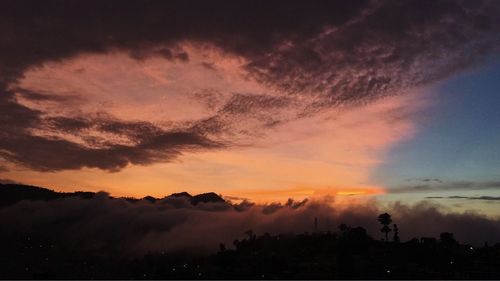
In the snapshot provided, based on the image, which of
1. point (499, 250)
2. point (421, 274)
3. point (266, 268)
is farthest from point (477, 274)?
point (499, 250)

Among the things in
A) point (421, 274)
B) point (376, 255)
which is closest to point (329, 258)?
point (376, 255)

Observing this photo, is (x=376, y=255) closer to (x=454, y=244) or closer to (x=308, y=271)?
(x=308, y=271)

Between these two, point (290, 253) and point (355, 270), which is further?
point (290, 253)

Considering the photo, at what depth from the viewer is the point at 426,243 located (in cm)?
18462

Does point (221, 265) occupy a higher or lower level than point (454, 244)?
lower

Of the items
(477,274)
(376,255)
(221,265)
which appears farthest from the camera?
(221,265)

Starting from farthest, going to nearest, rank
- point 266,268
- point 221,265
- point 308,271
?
point 221,265
point 266,268
point 308,271

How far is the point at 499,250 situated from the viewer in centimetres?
17925

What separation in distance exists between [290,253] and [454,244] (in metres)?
70.3

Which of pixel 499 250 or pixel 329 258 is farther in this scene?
pixel 499 250

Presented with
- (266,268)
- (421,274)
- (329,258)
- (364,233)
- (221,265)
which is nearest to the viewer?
(421,274)

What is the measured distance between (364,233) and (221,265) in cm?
6290

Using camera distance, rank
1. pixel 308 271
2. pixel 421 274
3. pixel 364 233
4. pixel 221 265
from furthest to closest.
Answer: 1. pixel 364 233
2. pixel 221 265
3. pixel 308 271
4. pixel 421 274

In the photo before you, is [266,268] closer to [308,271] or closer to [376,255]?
[308,271]
